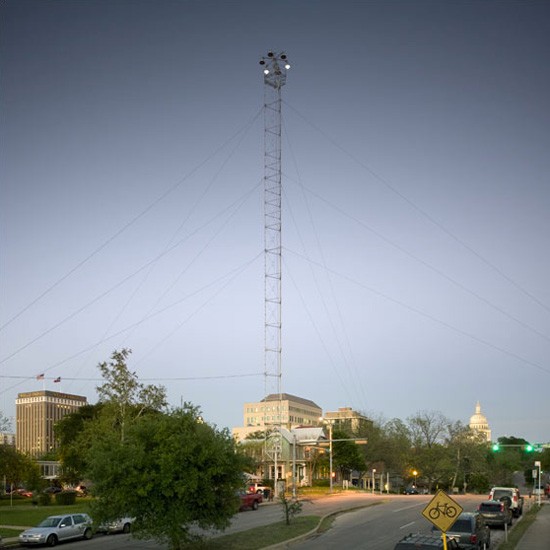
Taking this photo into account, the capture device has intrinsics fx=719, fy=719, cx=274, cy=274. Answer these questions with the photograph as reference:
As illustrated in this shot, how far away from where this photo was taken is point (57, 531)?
3447cm

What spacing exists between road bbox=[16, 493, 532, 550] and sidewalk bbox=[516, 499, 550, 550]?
1.41m

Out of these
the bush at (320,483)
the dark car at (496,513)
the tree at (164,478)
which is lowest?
the bush at (320,483)

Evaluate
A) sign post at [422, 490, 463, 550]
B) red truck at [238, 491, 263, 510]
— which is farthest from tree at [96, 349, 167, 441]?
sign post at [422, 490, 463, 550]

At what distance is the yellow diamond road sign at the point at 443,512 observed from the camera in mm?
17594

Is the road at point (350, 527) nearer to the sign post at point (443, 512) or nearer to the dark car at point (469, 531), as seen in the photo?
the dark car at point (469, 531)

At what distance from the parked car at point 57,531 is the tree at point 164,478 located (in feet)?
31.8

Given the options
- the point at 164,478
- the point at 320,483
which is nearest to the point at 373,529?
the point at 164,478

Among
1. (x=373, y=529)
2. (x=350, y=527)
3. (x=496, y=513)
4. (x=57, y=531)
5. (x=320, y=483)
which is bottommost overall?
(x=320, y=483)

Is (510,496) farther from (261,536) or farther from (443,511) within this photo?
(443,511)

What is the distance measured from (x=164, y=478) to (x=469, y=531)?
11.8 meters

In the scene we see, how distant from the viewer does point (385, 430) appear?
125562mm

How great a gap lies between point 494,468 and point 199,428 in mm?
104875

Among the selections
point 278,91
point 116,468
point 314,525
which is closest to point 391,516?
point 314,525

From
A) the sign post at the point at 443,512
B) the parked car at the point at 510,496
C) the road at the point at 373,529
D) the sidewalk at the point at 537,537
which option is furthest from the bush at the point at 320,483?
the sign post at the point at 443,512
